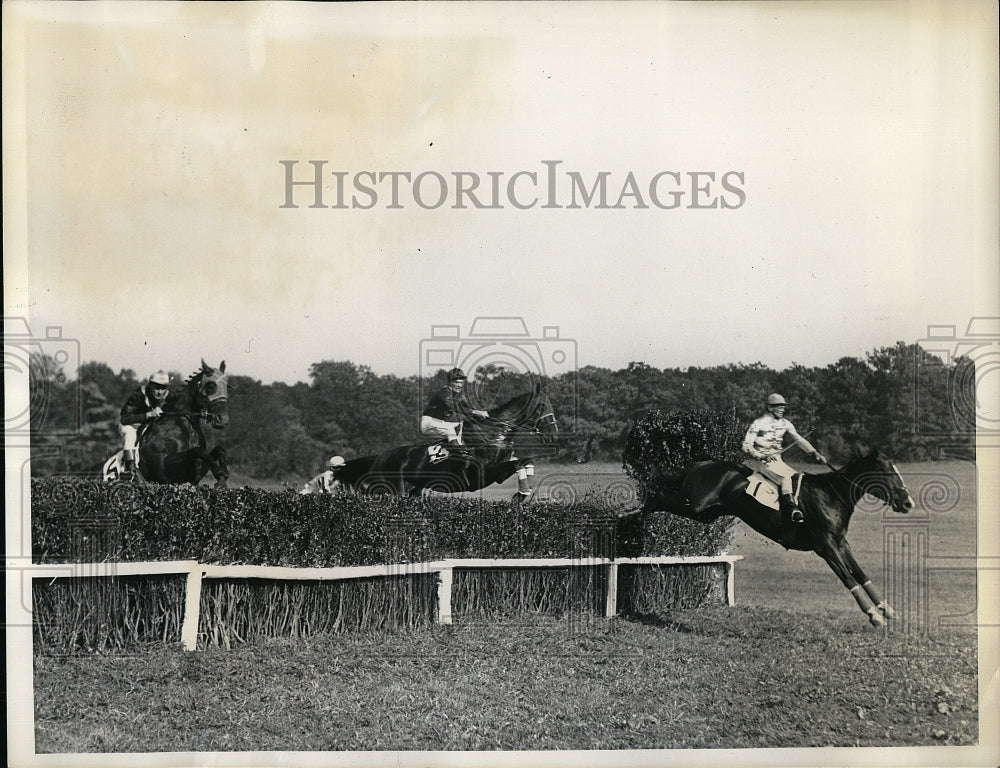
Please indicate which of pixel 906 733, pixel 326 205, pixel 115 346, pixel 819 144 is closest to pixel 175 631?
pixel 115 346

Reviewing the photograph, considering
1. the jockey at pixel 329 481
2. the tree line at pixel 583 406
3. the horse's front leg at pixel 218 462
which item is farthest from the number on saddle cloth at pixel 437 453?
the horse's front leg at pixel 218 462

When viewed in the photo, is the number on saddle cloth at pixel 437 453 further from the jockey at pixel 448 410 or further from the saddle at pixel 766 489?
the saddle at pixel 766 489

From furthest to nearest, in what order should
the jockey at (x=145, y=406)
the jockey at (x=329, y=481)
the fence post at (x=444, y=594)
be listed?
the fence post at (x=444, y=594)
the jockey at (x=329, y=481)
the jockey at (x=145, y=406)

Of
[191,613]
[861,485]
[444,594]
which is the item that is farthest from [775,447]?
[191,613]

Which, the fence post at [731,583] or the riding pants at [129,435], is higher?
the riding pants at [129,435]

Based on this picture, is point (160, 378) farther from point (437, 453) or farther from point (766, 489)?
point (766, 489)

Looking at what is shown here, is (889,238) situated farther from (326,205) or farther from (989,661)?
(326,205)

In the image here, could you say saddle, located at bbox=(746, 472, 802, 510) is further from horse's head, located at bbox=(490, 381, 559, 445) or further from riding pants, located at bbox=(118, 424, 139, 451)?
riding pants, located at bbox=(118, 424, 139, 451)
